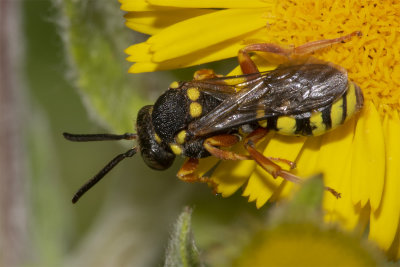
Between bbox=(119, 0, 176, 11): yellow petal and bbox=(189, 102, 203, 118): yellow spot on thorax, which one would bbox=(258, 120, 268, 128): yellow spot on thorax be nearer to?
bbox=(189, 102, 203, 118): yellow spot on thorax

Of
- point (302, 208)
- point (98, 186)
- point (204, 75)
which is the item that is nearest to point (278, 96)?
point (204, 75)

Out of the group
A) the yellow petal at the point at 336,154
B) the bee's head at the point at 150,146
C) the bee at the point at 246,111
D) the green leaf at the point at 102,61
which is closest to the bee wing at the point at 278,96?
the bee at the point at 246,111

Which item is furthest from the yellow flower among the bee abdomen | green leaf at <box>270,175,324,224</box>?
green leaf at <box>270,175,324,224</box>

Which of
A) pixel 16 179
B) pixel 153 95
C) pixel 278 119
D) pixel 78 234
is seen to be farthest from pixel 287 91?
pixel 78 234

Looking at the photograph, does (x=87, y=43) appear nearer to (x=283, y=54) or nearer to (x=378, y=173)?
(x=283, y=54)

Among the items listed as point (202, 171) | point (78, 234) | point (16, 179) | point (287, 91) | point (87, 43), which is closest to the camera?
point (287, 91)

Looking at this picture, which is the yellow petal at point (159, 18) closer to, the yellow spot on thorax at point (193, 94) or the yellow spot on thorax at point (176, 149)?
the yellow spot on thorax at point (193, 94)
